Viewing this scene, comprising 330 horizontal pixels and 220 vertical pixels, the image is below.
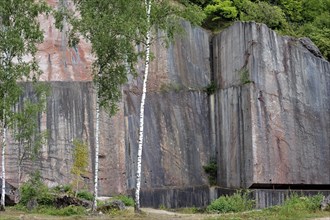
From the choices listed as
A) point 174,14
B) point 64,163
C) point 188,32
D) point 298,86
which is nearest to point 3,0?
point 174,14

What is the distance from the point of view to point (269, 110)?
81.3 feet

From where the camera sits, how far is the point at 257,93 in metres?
24.6

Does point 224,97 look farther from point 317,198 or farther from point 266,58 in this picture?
point 317,198

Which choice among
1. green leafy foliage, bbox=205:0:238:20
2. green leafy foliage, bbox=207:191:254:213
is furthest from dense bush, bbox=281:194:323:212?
green leafy foliage, bbox=205:0:238:20

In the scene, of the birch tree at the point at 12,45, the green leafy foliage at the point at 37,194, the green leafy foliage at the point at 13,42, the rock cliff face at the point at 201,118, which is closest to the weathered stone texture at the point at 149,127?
the rock cliff face at the point at 201,118

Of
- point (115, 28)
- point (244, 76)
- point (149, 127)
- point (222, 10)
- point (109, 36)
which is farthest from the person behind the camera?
point (222, 10)

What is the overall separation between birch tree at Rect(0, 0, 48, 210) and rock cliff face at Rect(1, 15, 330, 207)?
526cm

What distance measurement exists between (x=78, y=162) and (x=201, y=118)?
706 cm

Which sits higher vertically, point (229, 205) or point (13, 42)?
point (13, 42)

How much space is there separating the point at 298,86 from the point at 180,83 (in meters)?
5.79

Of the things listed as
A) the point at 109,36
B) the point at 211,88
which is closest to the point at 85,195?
the point at 109,36

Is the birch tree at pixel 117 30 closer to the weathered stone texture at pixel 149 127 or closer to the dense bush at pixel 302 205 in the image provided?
the dense bush at pixel 302 205

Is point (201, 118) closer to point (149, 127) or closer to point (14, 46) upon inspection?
point (149, 127)

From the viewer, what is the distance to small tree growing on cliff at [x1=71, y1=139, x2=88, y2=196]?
22453 millimetres
